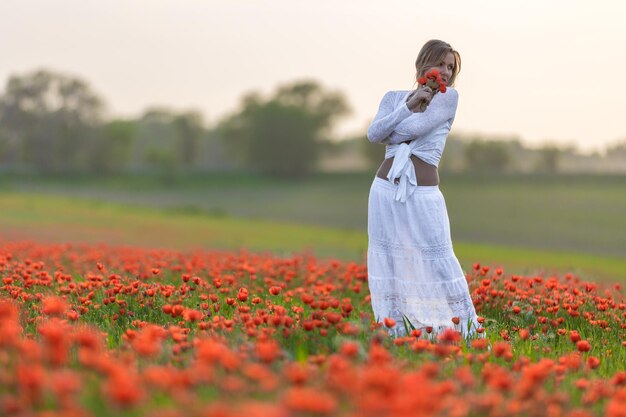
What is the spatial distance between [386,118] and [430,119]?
38cm

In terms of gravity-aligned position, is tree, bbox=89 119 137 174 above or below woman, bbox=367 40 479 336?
above

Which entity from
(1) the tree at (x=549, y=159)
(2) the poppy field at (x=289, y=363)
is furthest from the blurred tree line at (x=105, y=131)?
(2) the poppy field at (x=289, y=363)

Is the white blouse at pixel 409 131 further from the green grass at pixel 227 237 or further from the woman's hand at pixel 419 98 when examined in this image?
the green grass at pixel 227 237

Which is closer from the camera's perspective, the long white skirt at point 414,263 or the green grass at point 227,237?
the long white skirt at point 414,263

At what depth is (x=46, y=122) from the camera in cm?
6775

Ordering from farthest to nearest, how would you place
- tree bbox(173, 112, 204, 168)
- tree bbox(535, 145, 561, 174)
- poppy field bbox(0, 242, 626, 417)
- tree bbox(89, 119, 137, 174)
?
tree bbox(173, 112, 204, 168) → tree bbox(89, 119, 137, 174) → tree bbox(535, 145, 561, 174) → poppy field bbox(0, 242, 626, 417)

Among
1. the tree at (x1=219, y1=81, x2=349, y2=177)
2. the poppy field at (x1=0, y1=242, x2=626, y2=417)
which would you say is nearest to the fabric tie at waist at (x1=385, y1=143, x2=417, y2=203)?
the poppy field at (x1=0, y1=242, x2=626, y2=417)

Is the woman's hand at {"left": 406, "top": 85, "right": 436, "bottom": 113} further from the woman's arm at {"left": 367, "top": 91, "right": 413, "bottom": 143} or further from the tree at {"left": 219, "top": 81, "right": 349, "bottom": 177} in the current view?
the tree at {"left": 219, "top": 81, "right": 349, "bottom": 177}

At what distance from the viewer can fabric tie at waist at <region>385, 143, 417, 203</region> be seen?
22.5 ft

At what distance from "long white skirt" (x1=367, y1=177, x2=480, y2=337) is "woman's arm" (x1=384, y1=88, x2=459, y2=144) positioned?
46 centimetres

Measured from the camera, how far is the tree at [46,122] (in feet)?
220

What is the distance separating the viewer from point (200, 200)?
5184cm

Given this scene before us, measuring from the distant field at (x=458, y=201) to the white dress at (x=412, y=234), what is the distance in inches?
787

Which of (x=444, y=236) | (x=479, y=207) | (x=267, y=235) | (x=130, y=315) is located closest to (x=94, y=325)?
(x=130, y=315)
